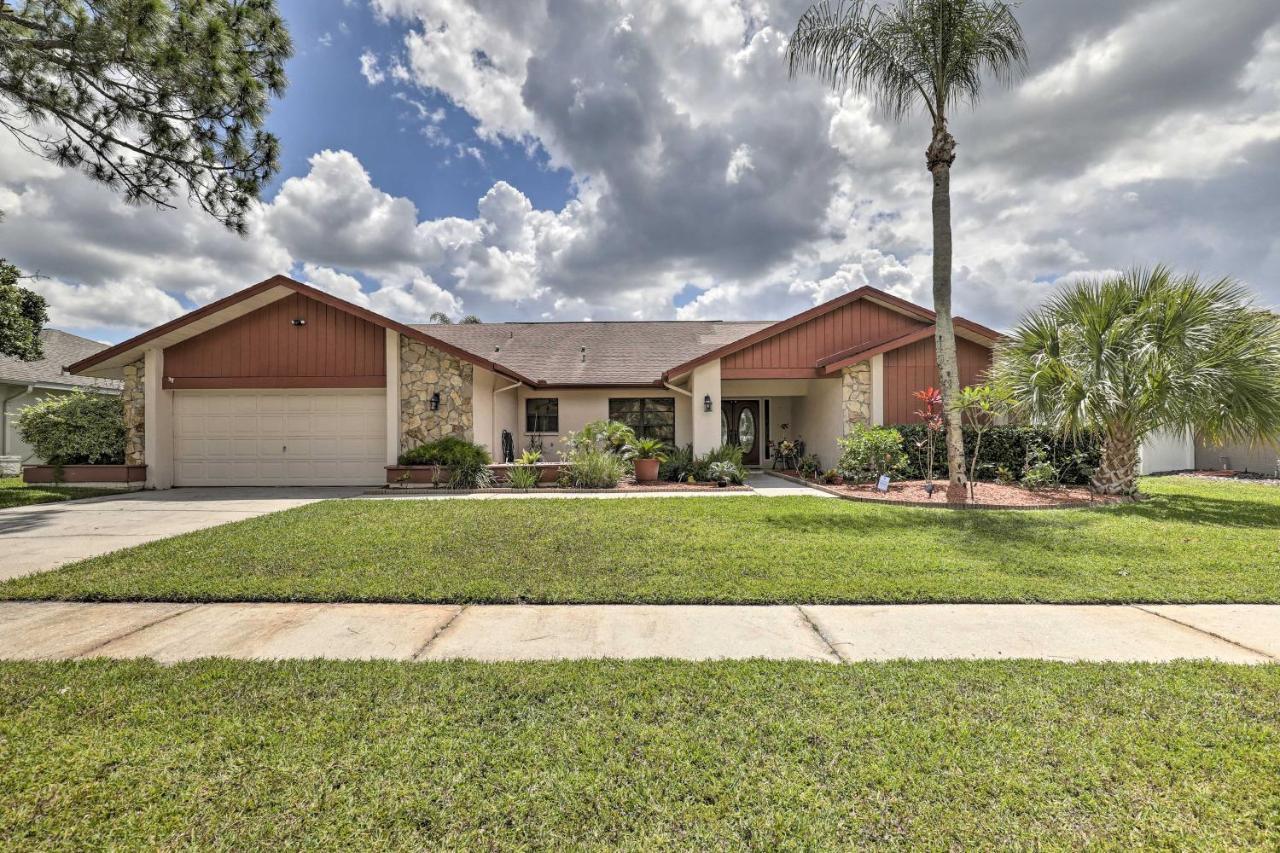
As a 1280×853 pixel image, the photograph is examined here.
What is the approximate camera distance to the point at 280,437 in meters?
12.3

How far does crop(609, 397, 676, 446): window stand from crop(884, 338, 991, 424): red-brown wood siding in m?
6.05

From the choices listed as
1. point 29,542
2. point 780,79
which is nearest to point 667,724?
point 29,542

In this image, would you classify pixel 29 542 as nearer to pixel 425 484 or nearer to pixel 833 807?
pixel 425 484

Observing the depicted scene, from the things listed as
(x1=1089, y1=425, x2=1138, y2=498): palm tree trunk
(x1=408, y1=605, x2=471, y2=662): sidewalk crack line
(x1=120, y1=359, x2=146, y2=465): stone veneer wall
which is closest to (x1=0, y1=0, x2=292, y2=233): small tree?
(x1=120, y1=359, x2=146, y2=465): stone veneer wall

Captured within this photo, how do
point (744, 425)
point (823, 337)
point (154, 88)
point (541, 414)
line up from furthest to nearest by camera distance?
point (744, 425), point (541, 414), point (823, 337), point (154, 88)

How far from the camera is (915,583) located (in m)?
4.54

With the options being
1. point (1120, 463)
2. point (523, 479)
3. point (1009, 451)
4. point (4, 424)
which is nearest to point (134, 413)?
point (4, 424)

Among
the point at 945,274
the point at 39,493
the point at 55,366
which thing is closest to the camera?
the point at 945,274

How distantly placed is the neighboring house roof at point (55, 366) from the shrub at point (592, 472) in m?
13.7

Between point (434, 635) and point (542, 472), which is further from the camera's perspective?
point (542, 472)

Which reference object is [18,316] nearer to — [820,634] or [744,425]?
[820,634]

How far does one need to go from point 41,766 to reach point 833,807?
3.10m

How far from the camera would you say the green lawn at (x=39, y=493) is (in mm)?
9789

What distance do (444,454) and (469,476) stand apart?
787 millimetres
